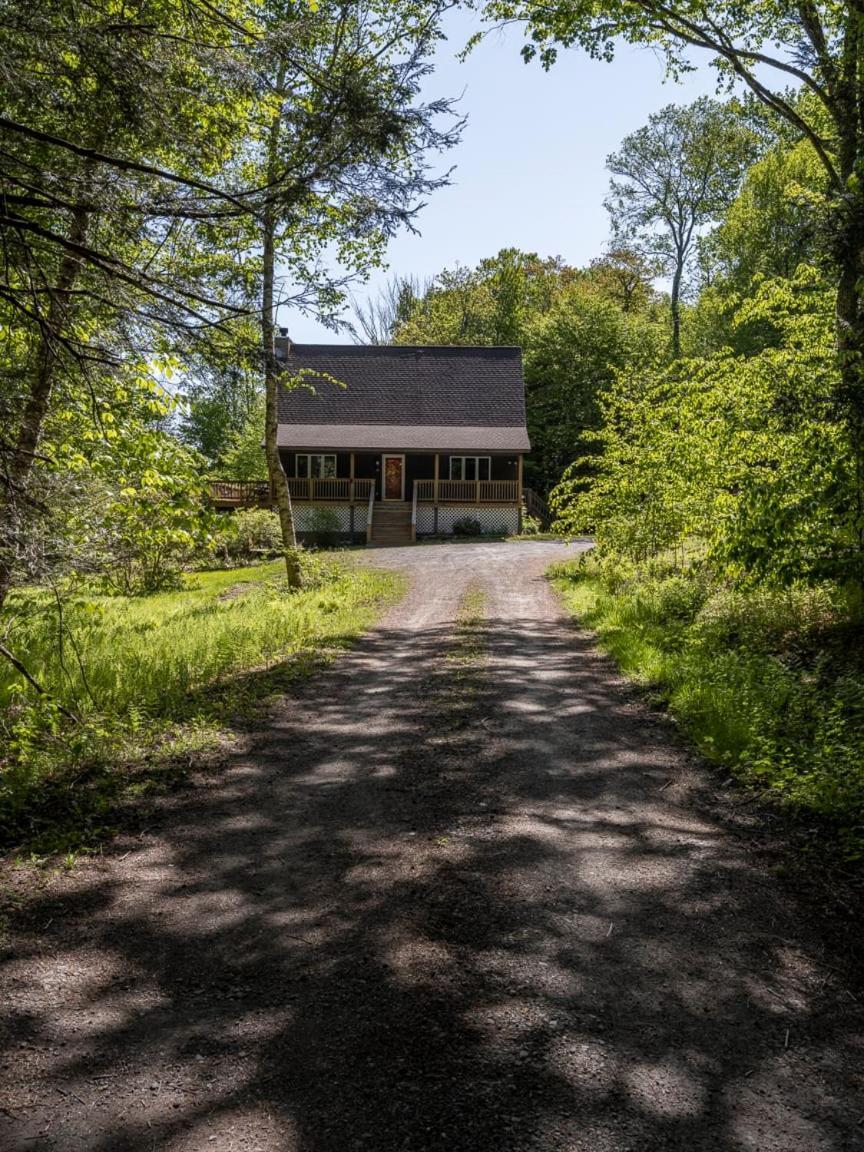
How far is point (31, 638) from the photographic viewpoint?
10.1m

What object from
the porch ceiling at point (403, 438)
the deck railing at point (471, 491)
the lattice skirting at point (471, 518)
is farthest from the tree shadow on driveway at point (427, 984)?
the porch ceiling at point (403, 438)

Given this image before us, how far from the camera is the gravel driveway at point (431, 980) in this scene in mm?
2678

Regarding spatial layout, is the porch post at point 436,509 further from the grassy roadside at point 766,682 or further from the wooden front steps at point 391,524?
the grassy roadside at point 766,682

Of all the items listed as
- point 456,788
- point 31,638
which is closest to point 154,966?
point 456,788

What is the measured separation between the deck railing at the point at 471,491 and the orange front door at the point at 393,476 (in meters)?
1.12

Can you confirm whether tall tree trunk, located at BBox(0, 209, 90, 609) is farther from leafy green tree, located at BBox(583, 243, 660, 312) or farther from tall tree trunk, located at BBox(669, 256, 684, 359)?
leafy green tree, located at BBox(583, 243, 660, 312)

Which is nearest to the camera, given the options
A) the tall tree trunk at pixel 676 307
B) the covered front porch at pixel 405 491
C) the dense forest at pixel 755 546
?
the dense forest at pixel 755 546

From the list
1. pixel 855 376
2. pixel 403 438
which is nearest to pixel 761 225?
pixel 403 438

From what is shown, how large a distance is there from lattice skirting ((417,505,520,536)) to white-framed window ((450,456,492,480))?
1976 millimetres

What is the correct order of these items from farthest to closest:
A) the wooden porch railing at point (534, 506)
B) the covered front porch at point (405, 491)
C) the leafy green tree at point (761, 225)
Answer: the leafy green tree at point (761, 225), the wooden porch railing at point (534, 506), the covered front porch at point (405, 491)

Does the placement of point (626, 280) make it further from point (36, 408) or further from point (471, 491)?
point (36, 408)

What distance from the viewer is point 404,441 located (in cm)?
3362

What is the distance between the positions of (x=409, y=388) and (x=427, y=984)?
3438 cm

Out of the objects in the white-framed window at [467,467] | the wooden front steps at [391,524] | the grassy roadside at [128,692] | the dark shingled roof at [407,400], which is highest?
the dark shingled roof at [407,400]
